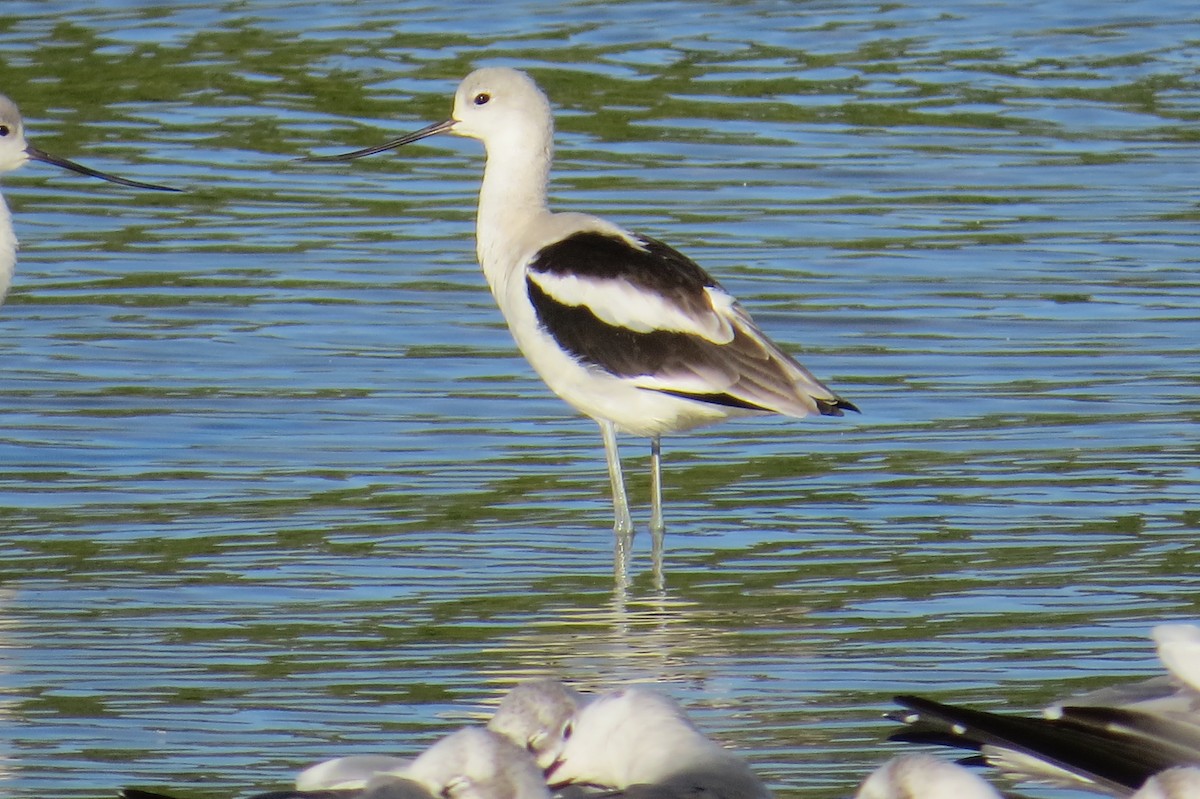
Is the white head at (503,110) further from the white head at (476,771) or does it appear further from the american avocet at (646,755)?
the white head at (476,771)

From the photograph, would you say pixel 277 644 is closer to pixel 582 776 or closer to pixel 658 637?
pixel 658 637

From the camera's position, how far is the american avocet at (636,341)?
8.24 m

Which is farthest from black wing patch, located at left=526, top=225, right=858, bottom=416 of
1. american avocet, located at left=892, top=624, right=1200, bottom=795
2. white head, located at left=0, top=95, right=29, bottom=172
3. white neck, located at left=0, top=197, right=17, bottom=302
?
american avocet, located at left=892, top=624, right=1200, bottom=795

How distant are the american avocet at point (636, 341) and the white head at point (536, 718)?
9.14 feet

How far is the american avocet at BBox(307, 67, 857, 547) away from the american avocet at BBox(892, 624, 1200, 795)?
3454mm

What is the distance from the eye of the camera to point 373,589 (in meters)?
7.46

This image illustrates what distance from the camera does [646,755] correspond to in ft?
15.6

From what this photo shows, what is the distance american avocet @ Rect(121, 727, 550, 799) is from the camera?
4449 mm

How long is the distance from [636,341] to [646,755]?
12.4ft

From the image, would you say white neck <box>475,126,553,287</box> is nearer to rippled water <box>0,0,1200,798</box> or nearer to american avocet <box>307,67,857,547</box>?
american avocet <box>307,67,857,547</box>

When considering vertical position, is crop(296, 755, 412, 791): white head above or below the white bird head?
below

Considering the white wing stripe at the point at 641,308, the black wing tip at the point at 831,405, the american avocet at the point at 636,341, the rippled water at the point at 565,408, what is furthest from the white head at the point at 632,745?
the white wing stripe at the point at 641,308

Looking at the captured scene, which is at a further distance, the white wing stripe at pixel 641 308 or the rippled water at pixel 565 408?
the white wing stripe at pixel 641 308

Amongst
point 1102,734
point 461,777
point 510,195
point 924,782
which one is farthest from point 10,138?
point 924,782
